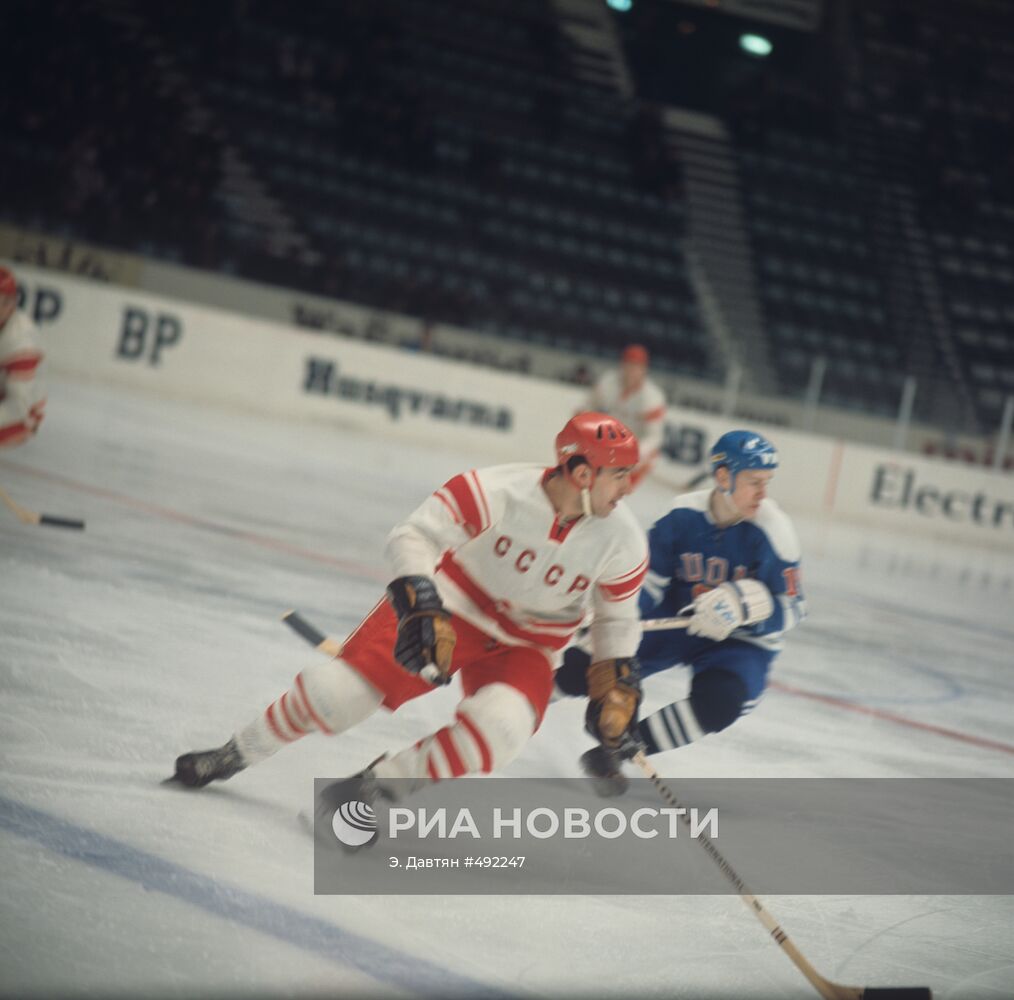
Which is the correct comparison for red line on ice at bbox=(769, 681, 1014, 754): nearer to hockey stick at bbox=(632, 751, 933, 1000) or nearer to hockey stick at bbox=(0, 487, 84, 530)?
hockey stick at bbox=(632, 751, 933, 1000)

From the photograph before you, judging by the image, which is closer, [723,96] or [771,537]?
[771,537]

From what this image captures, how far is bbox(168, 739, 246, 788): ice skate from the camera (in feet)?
10.2

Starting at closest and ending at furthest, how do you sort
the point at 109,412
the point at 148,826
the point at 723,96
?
the point at 148,826 → the point at 109,412 → the point at 723,96

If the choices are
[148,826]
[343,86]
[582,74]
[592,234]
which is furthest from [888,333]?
[148,826]

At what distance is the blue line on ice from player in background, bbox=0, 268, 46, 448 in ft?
10.6

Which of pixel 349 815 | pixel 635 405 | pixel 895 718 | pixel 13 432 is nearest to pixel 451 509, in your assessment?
pixel 349 815

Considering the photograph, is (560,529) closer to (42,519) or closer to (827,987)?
(827,987)

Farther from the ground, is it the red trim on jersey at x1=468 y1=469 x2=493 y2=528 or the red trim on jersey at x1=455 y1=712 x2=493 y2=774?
the red trim on jersey at x1=468 y1=469 x2=493 y2=528

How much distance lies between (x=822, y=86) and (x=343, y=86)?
7.98 meters

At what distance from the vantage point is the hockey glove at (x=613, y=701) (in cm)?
303

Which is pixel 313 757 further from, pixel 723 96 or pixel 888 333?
pixel 723 96

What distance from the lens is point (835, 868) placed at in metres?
3.42

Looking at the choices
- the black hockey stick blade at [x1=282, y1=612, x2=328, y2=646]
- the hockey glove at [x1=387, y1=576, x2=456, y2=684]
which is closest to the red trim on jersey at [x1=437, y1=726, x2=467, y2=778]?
the hockey glove at [x1=387, y1=576, x2=456, y2=684]

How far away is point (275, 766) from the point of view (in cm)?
341
